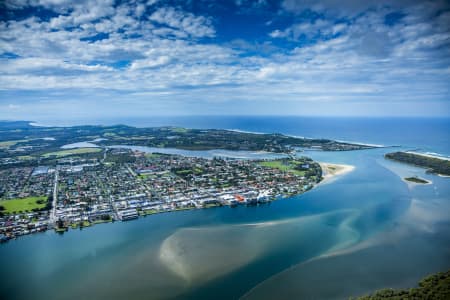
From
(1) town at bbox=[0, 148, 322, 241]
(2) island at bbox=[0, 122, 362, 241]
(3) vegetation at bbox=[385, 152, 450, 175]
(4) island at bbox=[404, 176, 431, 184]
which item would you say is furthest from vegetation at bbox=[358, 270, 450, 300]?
(3) vegetation at bbox=[385, 152, 450, 175]

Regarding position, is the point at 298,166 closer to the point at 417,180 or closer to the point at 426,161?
the point at 417,180

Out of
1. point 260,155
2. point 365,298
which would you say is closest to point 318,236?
point 365,298

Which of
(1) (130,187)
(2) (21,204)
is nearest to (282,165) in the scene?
(1) (130,187)

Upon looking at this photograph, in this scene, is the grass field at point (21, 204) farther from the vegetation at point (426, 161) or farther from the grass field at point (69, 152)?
the vegetation at point (426, 161)

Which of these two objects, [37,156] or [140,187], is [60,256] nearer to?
[140,187]

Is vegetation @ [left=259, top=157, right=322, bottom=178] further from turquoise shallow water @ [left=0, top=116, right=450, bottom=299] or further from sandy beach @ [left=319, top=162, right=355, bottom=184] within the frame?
turquoise shallow water @ [left=0, top=116, right=450, bottom=299]
